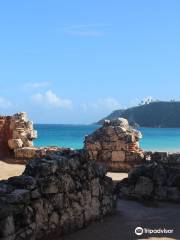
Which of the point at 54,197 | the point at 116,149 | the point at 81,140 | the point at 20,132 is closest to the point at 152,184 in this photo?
the point at 54,197

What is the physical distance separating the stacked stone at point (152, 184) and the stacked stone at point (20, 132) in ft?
31.4

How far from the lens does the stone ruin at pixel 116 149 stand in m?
21.9

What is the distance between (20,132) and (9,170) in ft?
13.4

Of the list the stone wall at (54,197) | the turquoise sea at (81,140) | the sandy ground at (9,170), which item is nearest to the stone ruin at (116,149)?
the sandy ground at (9,170)

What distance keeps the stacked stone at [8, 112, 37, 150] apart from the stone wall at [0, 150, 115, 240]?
12.0m

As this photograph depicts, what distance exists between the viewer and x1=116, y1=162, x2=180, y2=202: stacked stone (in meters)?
15.7

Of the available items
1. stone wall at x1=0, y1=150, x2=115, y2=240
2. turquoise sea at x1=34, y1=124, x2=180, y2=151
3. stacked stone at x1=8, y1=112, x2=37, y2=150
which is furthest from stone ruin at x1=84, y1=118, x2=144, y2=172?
turquoise sea at x1=34, y1=124, x2=180, y2=151

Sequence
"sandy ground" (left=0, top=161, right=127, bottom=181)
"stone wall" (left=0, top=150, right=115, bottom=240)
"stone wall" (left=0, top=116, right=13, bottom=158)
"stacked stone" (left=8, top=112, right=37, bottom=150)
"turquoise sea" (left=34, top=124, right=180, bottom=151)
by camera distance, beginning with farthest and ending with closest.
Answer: "turquoise sea" (left=34, top=124, right=180, bottom=151) < "stone wall" (left=0, top=116, right=13, bottom=158) < "stacked stone" (left=8, top=112, right=37, bottom=150) < "sandy ground" (left=0, top=161, right=127, bottom=181) < "stone wall" (left=0, top=150, right=115, bottom=240)

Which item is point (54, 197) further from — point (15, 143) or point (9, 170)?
point (15, 143)

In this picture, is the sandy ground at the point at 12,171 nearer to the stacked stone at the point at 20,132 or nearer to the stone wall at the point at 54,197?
the stacked stone at the point at 20,132

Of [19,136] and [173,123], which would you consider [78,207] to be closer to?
[19,136]

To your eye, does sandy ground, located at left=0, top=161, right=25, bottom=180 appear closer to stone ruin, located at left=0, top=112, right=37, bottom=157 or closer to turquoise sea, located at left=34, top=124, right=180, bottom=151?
stone ruin, located at left=0, top=112, right=37, bottom=157

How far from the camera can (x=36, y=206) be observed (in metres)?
10.3

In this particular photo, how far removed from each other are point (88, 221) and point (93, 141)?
10.4 metres
